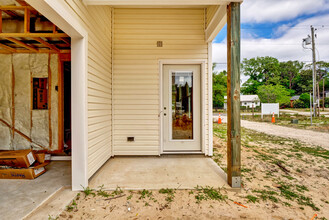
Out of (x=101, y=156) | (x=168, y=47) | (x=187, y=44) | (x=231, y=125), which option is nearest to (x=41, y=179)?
(x=101, y=156)

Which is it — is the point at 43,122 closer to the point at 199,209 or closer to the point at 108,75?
the point at 108,75

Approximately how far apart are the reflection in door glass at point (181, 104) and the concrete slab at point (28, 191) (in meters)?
2.30

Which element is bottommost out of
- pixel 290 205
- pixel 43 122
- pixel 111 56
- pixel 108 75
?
pixel 290 205

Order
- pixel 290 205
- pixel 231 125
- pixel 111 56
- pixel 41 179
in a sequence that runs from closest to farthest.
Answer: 1. pixel 290 205
2. pixel 231 125
3. pixel 41 179
4. pixel 111 56

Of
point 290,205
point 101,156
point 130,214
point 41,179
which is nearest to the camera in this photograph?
point 130,214

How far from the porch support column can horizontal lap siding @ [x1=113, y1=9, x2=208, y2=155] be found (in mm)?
1418

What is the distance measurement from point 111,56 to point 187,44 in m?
1.72

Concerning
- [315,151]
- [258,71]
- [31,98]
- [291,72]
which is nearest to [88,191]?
[31,98]

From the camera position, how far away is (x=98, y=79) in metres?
2.79

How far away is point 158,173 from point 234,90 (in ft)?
5.93

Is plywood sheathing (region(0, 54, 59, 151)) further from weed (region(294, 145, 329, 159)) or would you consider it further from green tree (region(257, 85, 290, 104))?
green tree (region(257, 85, 290, 104))

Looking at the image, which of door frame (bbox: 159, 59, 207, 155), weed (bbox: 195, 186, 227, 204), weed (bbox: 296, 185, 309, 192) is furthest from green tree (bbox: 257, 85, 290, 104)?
weed (bbox: 195, 186, 227, 204)

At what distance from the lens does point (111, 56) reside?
11.7ft

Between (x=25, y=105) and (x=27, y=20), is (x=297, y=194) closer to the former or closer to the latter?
(x=27, y=20)
